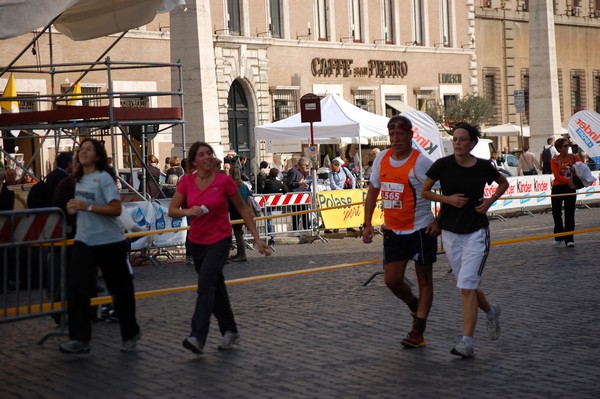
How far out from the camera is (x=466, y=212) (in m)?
10.2

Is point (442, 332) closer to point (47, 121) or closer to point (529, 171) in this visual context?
point (47, 121)

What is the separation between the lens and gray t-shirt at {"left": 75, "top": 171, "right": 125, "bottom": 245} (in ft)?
34.8

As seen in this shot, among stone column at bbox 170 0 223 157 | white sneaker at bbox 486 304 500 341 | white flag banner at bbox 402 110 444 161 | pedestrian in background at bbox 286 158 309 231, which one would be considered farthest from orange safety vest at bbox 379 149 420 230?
pedestrian in background at bbox 286 158 309 231

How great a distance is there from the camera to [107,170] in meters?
10.9

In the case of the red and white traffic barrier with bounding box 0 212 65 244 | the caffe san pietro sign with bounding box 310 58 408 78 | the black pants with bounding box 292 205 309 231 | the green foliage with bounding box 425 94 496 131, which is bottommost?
the black pants with bounding box 292 205 309 231

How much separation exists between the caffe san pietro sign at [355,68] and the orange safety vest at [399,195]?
36.8m

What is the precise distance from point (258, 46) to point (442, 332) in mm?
34138

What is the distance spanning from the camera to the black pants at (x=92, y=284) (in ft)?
34.6

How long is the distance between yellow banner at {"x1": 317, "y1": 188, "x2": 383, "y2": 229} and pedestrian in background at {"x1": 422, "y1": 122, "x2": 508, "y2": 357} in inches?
591

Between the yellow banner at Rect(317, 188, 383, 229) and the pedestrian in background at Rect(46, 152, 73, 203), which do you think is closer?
the pedestrian in background at Rect(46, 152, 73, 203)

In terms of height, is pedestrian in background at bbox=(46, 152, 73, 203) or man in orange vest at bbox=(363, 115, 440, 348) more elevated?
pedestrian in background at bbox=(46, 152, 73, 203)

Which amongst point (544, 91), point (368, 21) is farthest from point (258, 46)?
point (544, 91)

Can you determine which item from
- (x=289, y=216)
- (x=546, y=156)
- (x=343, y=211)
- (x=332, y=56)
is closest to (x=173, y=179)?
(x=289, y=216)

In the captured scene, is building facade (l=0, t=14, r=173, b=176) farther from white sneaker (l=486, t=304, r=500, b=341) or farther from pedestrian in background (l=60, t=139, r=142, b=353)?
white sneaker (l=486, t=304, r=500, b=341)
